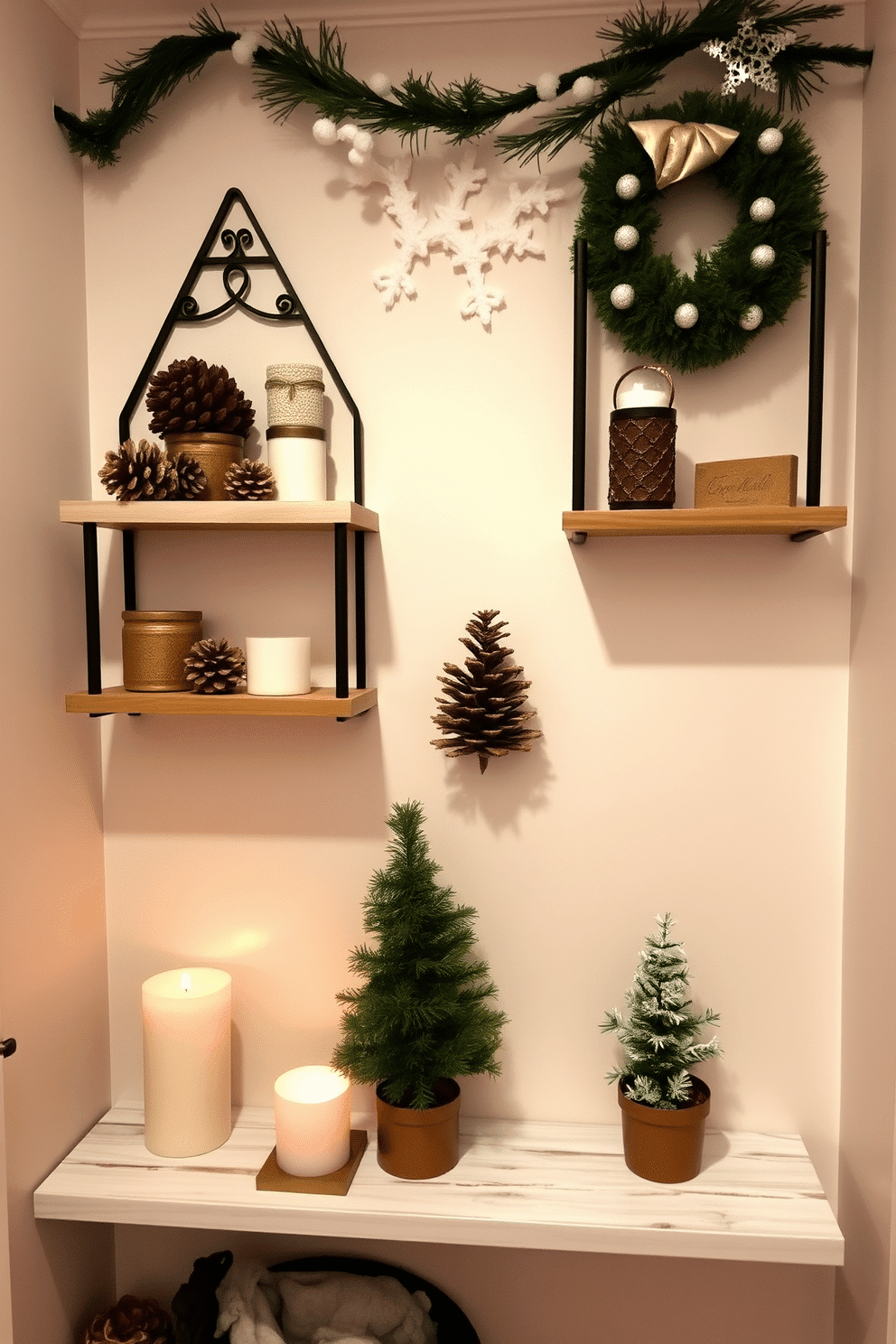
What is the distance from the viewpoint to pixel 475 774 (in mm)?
1258

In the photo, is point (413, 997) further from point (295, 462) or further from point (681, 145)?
point (681, 145)

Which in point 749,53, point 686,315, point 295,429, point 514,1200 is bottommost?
point 514,1200

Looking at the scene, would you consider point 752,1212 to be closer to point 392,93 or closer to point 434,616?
point 434,616

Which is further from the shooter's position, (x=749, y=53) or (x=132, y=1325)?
(x=132, y=1325)

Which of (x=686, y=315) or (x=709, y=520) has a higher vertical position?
(x=686, y=315)

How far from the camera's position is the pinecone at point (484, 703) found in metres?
1.17

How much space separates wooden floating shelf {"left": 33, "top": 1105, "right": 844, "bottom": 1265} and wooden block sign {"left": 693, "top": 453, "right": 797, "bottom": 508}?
31.4 inches

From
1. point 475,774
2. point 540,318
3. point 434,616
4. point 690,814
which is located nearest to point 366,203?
point 540,318

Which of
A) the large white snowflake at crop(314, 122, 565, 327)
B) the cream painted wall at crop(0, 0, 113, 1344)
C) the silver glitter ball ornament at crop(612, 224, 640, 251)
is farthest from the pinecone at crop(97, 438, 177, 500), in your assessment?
the silver glitter ball ornament at crop(612, 224, 640, 251)

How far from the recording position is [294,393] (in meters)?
1.15

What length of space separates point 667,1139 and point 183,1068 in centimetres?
→ 58

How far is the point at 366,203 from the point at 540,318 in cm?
26

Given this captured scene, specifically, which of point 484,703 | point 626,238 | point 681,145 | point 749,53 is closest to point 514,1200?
point 484,703

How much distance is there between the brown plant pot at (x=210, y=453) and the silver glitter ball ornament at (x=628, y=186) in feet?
1.77
